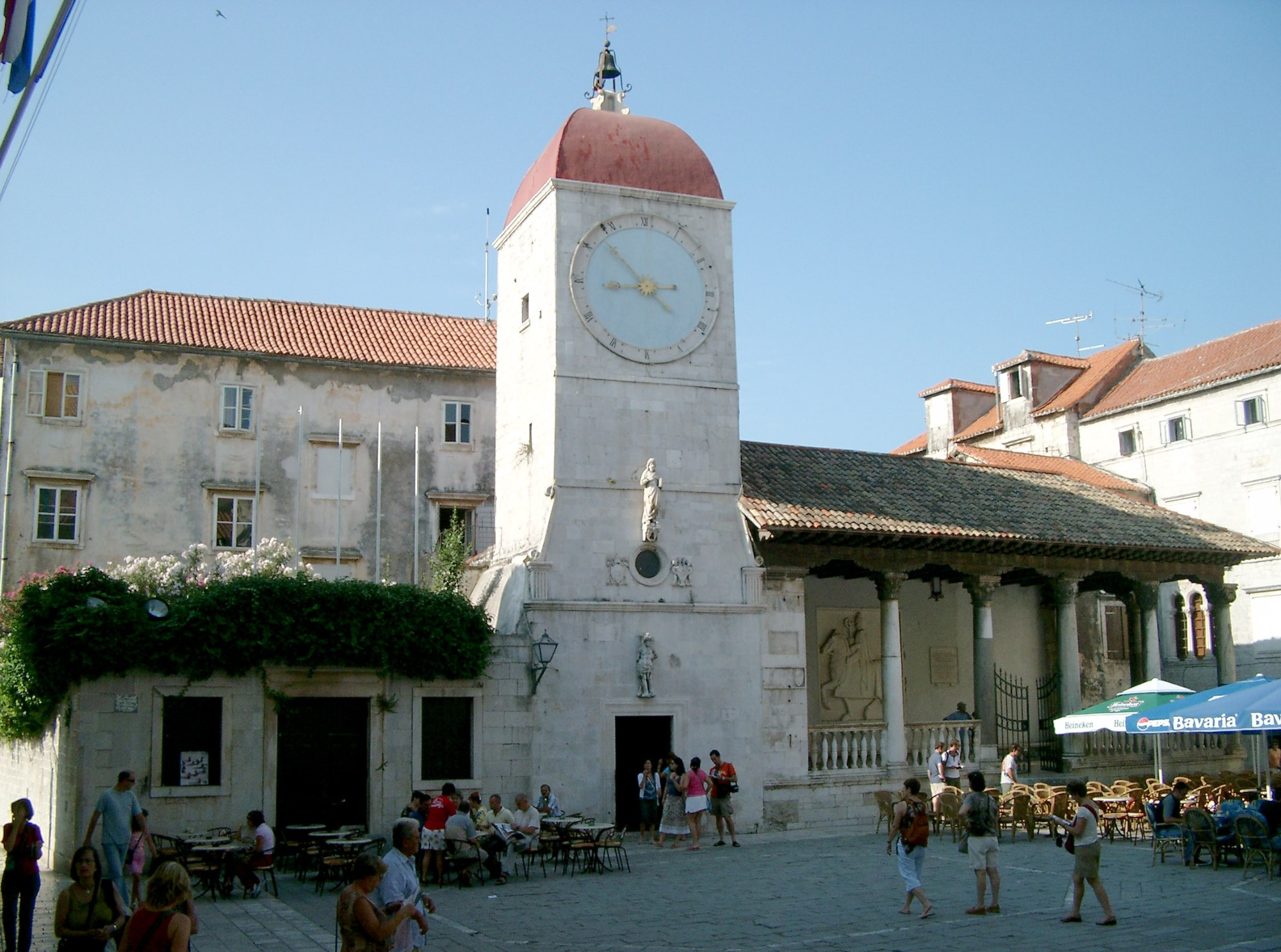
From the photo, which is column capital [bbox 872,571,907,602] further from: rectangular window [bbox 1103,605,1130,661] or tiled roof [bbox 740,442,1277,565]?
rectangular window [bbox 1103,605,1130,661]

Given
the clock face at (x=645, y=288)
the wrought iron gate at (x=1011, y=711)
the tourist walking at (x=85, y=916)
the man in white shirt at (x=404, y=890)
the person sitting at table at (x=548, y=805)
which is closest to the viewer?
the tourist walking at (x=85, y=916)

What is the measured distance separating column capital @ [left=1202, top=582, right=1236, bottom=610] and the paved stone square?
11.8 m

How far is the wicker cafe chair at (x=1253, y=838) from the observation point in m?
15.5

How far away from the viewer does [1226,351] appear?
1431 inches

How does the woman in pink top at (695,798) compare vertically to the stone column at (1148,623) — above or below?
below

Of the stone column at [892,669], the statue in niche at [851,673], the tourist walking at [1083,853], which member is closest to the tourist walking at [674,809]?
the stone column at [892,669]

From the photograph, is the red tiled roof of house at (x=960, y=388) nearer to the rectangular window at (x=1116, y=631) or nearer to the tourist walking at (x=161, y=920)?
the rectangular window at (x=1116, y=631)

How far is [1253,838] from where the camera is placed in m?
15.7

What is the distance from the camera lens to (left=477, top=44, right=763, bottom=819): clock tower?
21453 millimetres

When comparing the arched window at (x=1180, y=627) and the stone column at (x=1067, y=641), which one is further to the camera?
the arched window at (x=1180, y=627)

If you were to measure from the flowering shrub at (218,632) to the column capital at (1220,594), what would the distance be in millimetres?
17046

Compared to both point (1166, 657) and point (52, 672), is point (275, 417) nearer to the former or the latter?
point (52, 672)

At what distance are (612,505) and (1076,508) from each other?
11496mm

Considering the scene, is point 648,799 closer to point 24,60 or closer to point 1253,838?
point 1253,838
